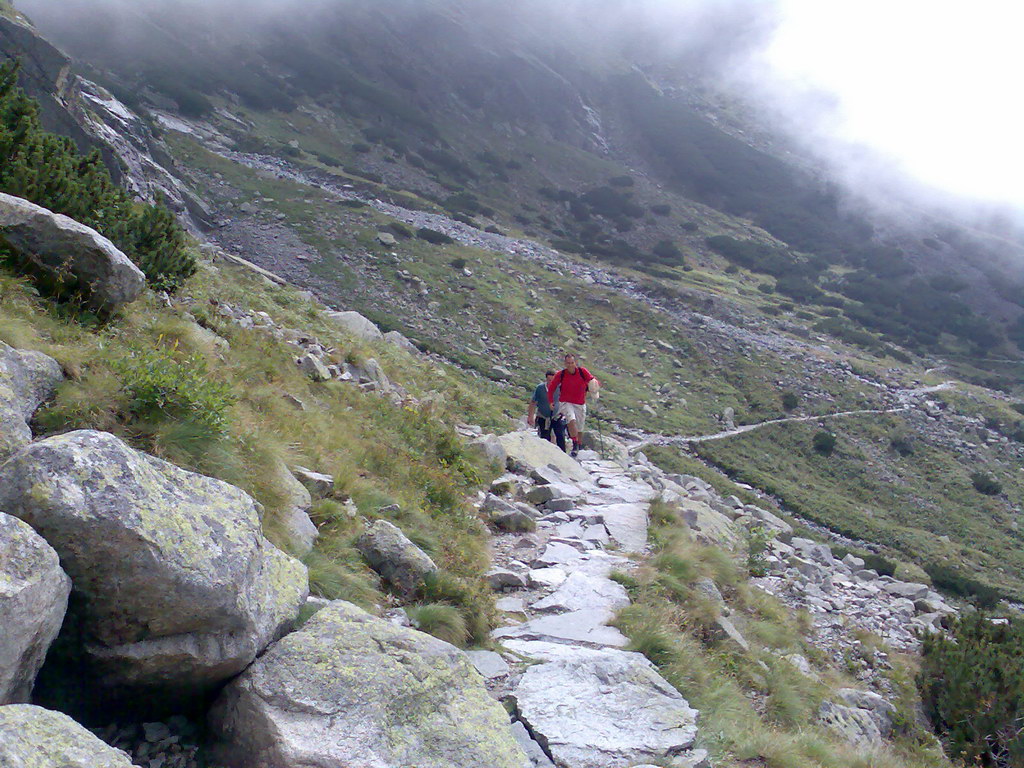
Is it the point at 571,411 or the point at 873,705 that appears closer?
the point at 873,705

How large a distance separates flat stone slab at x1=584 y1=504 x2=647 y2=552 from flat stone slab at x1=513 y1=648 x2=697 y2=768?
416cm

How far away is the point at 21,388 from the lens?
4.16 metres

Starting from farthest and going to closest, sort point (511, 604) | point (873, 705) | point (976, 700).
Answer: point (976, 700) → point (873, 705) → point (511, 604)

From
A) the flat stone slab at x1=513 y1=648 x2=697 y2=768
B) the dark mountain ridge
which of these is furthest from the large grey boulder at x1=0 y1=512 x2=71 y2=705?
the dark mountain ridge

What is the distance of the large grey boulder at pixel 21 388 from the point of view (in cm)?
368

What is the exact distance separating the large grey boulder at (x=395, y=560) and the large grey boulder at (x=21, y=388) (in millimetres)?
2712

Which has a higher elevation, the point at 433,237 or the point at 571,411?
the point at 433,237

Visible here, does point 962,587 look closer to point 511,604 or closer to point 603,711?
point 511,604

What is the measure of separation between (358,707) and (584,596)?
3988mm

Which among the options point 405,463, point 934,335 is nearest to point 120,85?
point 405,463

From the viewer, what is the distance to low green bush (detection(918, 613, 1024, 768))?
9250 millimetres

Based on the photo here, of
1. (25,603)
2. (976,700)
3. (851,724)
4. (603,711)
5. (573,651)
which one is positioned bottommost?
(851,724)

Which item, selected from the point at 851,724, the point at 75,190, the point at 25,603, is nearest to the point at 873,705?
the point at 851,724

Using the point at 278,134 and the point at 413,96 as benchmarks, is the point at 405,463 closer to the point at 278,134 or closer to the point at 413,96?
the point at 278,134
